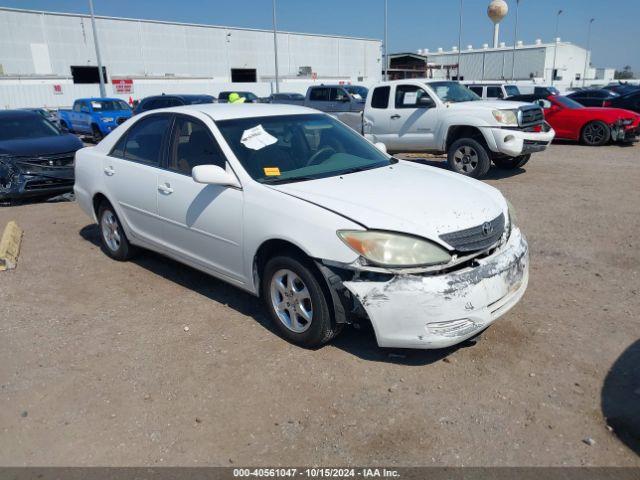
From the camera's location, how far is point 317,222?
3.42 metres

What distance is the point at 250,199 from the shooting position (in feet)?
12.6

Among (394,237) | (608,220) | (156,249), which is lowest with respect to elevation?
(608,220)

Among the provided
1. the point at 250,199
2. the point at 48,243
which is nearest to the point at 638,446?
the point at 250,199

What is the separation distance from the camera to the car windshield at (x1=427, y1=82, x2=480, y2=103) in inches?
410

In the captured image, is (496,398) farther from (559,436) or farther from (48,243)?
(48,243)

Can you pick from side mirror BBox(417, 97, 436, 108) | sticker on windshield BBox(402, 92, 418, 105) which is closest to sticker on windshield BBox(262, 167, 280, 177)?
side mirror BBox(417, 97, 436, 108)

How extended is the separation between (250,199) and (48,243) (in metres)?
4.00

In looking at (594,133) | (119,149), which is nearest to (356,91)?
(594,133)

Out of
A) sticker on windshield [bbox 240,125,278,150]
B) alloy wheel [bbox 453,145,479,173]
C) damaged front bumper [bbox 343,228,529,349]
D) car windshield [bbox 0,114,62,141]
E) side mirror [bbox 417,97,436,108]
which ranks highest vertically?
sticker on windshield [bbox 240,125,278,150]

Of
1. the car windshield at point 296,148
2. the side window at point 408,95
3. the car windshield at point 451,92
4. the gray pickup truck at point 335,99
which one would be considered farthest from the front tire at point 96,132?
the car windshield at point 296,148

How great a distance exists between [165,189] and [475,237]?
267 cm

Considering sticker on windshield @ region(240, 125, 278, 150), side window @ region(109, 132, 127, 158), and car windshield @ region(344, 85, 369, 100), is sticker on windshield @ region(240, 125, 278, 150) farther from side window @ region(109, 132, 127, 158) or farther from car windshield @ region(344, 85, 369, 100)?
car windshield @ region(344, 85, 369, 100)

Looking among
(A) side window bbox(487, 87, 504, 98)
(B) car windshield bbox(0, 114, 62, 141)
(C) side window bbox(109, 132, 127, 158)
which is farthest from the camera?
(A) side window bbox(487, 87, 504, 98)

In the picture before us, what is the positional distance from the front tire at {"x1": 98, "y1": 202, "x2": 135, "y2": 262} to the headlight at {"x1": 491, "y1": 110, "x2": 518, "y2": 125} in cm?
684
